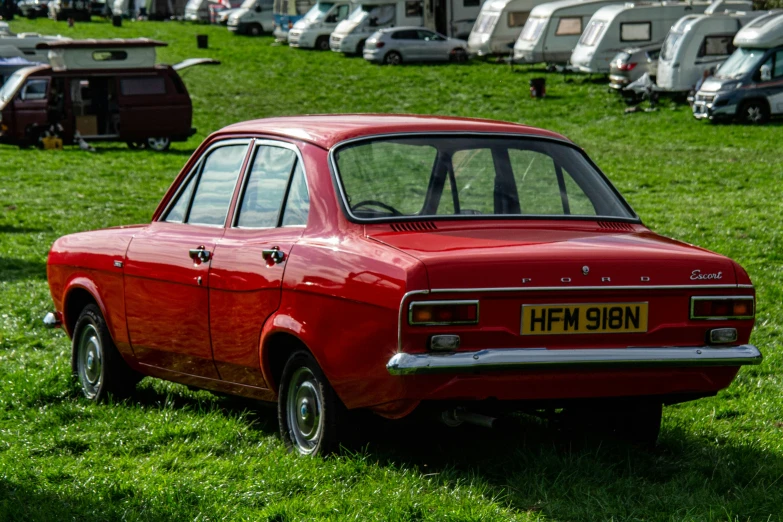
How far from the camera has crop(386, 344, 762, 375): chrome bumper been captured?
195 inches

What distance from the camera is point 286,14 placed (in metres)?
54.3

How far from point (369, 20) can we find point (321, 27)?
334 cm

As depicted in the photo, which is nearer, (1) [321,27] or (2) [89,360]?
(2) [89,360]

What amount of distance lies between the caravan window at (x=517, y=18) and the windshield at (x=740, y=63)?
602 inches

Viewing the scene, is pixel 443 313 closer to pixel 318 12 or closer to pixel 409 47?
pixel 409 47

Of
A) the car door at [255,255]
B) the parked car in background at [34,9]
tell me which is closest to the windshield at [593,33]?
the car door at [255,255]

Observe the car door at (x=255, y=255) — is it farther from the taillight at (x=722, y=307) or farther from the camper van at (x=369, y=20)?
→ the camper van at (x=369, y=20)

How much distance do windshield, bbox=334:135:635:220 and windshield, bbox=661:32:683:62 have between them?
27.0m

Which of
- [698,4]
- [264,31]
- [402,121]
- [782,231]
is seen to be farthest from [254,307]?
[264,31]

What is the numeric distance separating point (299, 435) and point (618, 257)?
1633 mm

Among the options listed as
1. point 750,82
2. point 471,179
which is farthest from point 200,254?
point 750,82

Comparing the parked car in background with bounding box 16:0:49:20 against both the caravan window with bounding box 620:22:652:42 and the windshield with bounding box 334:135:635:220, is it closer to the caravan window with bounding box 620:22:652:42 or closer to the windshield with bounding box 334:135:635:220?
the caravan window with bounding box 620:22:652:42

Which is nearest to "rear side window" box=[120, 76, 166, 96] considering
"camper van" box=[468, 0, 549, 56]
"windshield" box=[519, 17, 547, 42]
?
"windshield" box=[519, 17, 547, 42]

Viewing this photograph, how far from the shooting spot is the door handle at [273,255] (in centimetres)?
580
